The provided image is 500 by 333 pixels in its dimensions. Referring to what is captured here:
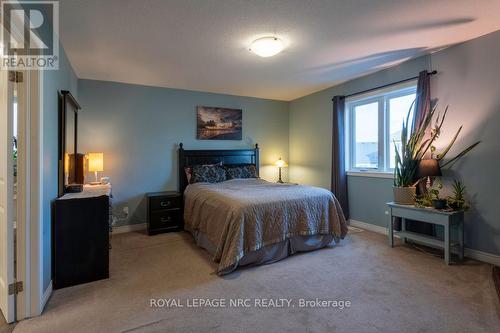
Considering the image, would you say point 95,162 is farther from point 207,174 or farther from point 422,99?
point 422,99

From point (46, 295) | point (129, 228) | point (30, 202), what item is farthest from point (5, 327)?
point (129, 228)

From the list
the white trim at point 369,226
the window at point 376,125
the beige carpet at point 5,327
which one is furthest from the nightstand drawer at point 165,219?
the window at point 376,125

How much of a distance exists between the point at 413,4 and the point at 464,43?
1366mm

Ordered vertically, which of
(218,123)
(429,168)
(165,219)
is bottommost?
(165,219)

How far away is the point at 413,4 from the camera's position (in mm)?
2168

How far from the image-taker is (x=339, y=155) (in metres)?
4.45

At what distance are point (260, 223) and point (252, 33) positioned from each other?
1.99 meters

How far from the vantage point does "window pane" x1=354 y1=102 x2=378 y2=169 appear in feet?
13.6

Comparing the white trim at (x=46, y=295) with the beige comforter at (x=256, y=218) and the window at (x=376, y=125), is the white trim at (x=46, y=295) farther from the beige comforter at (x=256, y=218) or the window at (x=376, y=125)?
the window at (x=376, y=125)

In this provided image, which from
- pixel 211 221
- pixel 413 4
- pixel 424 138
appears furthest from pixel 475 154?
pixel 211 221

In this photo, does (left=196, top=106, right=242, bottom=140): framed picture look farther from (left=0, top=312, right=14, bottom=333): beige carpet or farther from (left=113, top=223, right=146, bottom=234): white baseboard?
(left=0, top=312, right=14, bottom=333): beige carpet

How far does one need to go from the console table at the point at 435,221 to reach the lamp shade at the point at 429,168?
415mm

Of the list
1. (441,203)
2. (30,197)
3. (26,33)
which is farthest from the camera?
(441,203)

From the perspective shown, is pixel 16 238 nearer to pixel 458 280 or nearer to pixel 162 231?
pixel 162 231
